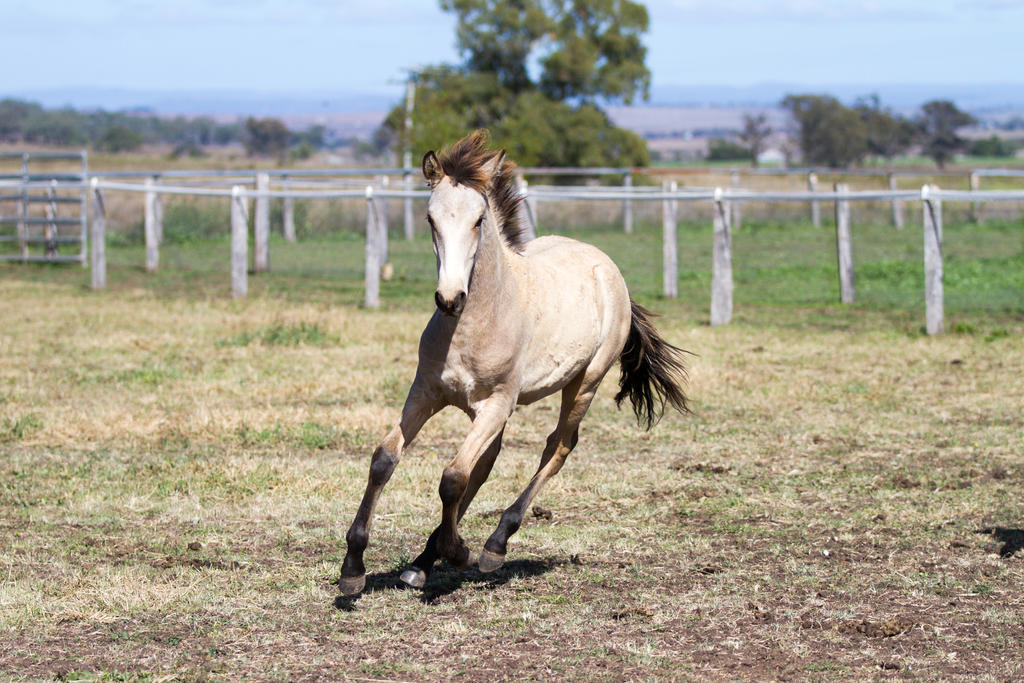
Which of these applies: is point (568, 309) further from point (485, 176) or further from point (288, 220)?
point (288, 220)

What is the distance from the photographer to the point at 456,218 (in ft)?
15.5

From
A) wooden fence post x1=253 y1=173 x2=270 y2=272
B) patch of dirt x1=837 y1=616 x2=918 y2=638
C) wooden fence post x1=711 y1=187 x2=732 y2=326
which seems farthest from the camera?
wooden fence post x1=253 y1=173 x2=270 y2=272

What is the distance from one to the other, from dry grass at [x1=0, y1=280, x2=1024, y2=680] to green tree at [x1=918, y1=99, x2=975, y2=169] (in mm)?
64722

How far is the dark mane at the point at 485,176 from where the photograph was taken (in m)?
4.91

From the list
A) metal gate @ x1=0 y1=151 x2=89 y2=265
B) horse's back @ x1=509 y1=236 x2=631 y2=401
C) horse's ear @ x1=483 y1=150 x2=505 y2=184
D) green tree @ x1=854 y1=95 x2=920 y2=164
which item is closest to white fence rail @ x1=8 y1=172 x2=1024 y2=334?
metal gate @ x1=0 y1=151 x2=89 y2=265

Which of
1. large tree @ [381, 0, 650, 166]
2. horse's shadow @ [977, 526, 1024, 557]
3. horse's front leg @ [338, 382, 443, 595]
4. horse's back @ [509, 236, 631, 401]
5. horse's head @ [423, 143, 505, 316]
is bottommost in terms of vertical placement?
horse's shadow @ [977, 526, 1024, 557]

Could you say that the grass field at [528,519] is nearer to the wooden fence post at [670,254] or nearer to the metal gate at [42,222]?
the wooden fence post at [670,254]

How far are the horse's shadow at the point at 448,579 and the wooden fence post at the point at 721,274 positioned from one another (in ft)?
26.1

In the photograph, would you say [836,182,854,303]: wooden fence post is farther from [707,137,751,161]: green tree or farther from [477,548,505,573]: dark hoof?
[707,137,751,161]: green tree

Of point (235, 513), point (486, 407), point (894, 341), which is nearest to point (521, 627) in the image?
point (486, 407)

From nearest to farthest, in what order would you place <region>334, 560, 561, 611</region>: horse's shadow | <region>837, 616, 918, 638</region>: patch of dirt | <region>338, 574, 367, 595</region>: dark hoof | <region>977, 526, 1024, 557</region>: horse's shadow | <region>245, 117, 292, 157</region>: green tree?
1. <region>837, 616, 918, 638</region>: patch of dirt
2. <region>338, 574, 367, 595</region>: dark hoof
3. <region>334, 560, 561, 611</region>: horse's shadow
4. <region>977, 526, 1024, 557</region>: horse's shadow
5. <region>245, 117, 292, 157</region>: green tree

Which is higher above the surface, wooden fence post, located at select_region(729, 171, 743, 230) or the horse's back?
wooden fence post, located at select_region(729, 171, 743, 230)

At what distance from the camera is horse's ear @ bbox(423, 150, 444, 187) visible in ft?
16.2

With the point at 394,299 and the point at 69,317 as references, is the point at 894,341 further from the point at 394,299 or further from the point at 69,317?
the point at 69,317
